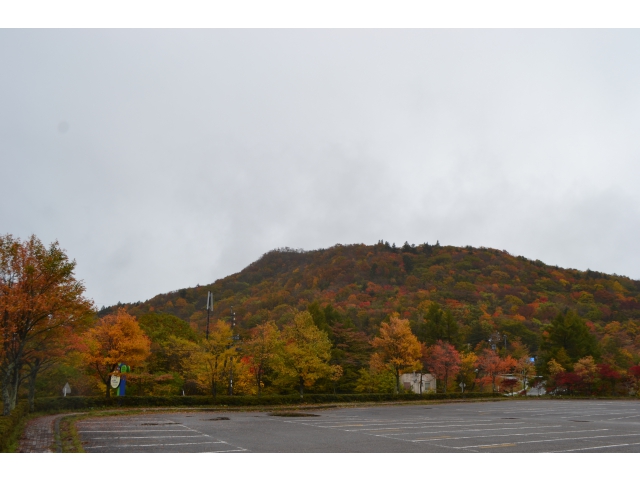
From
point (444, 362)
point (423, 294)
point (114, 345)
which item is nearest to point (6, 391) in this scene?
point (114, 345)

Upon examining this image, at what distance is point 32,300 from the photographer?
2236 cm

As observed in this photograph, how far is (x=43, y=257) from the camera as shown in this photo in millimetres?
24000

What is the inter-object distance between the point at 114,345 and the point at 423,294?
6746 centimetres

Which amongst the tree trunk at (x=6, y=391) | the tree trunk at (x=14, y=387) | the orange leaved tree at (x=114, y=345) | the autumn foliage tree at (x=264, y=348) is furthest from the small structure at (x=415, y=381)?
the tree trunk at (x=6, y=391)

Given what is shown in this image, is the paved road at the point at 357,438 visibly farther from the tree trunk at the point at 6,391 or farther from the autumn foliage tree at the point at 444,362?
the autumn foliage tree at the point at 444,362

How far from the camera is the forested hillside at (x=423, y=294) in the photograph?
255 feet

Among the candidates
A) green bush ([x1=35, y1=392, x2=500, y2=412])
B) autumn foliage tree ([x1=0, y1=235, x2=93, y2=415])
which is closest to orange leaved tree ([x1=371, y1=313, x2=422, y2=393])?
green bush ([x1=35, y1=392, x2=500, y2=412])

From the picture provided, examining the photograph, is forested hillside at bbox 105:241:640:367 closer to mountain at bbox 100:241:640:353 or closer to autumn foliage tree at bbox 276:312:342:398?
mountain at bbox 100:241:640:353

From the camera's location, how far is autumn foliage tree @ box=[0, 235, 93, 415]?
22.1 m

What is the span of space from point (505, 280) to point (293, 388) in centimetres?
7070

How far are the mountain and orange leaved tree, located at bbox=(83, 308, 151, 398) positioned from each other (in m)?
29.9

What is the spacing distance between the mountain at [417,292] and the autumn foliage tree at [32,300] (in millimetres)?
41064

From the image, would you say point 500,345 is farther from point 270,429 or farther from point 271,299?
point 270,429

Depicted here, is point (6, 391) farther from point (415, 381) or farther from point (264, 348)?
point (415, 381)
